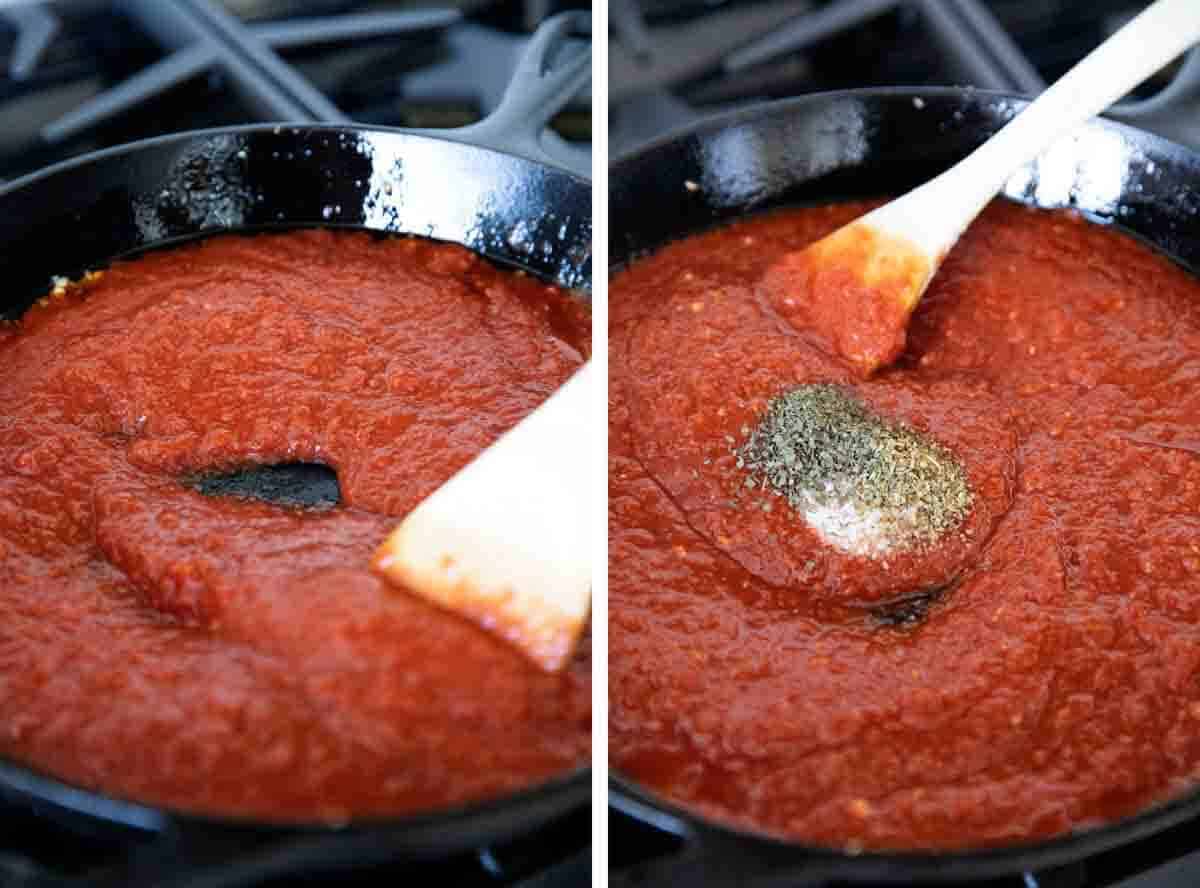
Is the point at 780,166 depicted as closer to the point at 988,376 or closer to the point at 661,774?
the point at 988,376

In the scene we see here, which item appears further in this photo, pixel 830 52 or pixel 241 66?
pixel 830 52

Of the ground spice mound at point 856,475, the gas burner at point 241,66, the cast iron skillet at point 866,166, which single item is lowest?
the ground spice mound at point 856,475

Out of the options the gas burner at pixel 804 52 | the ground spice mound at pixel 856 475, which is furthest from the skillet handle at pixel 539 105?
the ground spice mound at pixel 856 475

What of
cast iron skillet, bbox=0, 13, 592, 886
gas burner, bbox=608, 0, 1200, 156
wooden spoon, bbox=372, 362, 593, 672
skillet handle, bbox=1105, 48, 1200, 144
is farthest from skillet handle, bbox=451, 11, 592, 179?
skillet handle, bbox=1105, 48, 1200, 144

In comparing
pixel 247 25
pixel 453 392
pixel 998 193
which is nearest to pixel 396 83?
pixel 247 25

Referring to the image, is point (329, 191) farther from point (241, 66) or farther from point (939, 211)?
point (939, 211)

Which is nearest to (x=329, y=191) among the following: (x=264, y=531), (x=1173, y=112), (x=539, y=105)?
(x=539, y=105)

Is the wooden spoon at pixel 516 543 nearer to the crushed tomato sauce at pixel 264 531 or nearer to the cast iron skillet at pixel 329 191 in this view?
the crushed tomato sauce at pixel 264 531
